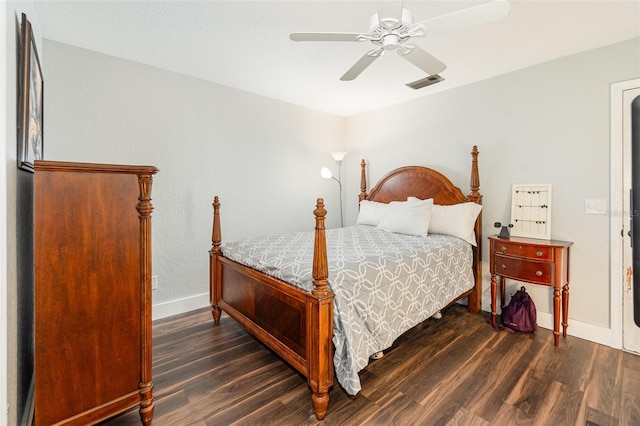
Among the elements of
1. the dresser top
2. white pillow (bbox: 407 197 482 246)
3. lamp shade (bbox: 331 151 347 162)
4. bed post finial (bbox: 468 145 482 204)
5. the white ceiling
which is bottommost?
the dresser top

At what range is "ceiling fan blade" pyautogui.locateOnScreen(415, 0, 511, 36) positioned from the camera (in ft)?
4.71

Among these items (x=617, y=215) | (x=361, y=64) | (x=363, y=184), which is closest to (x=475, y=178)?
(x=617, y=215)

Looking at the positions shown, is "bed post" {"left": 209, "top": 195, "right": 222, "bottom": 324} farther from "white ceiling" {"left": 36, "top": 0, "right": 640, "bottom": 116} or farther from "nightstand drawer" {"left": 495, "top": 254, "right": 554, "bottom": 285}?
"nightstand drawer" {"left": 495, "top": 254, "right": 554, "bottom": 285}

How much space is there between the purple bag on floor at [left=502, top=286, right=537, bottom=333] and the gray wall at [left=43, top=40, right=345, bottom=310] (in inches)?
101

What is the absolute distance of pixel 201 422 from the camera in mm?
1608

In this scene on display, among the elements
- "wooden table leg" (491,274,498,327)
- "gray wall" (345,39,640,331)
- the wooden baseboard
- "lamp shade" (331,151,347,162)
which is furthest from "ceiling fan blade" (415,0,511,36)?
the wooden baseboard

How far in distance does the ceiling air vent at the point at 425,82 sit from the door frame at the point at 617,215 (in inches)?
55.3

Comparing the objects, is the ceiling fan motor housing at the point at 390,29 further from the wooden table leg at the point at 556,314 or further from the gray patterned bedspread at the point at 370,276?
the wooden table leg at the point at 556,314

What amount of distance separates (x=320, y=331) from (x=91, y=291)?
1.12 meters

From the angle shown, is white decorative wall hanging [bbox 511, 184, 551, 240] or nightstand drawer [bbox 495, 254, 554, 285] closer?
nightstand drawer [bbox 495, 254, 554, 285]

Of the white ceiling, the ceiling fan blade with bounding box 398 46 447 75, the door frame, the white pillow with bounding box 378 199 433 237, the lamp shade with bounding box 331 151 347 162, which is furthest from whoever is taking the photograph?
the lamp shade with bounding box 331 151 347 162

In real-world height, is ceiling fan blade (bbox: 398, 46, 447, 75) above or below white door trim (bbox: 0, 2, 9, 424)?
above

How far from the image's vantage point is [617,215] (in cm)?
239

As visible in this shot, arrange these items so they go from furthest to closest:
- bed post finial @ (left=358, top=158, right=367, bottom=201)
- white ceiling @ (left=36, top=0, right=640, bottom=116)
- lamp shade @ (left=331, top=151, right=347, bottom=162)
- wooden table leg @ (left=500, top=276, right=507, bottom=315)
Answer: lamp shade @ (left=331, top=151, right=347, bottom=162) < bed post finial @ (left=358, top=158, right=367, bottom=201) < wooden table leg @ (left=500, top=276, right=507, bottom=315) < white ceiling @ (left=36, top=0, right=640, bottom=116)
